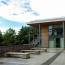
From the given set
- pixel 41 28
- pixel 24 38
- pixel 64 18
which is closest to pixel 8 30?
pixel 24 38

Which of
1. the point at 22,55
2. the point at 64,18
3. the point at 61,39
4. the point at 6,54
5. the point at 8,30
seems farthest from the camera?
the point at 8,30

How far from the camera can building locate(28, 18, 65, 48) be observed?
37.7m

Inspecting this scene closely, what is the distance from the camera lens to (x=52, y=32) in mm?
39062

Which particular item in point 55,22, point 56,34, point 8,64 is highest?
point 55,22

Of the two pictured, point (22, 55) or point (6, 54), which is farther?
point (6, 54)

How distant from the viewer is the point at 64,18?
117 feet

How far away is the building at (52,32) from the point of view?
37719mm

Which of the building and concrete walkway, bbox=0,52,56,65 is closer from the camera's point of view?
concrete walkway, bbox=0,52,56,65

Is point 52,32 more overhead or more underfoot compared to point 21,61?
more overhead

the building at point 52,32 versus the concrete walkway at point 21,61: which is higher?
the building at point 52,32

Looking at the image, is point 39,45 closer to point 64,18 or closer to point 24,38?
point 24,38

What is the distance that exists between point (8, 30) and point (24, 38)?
3.94m

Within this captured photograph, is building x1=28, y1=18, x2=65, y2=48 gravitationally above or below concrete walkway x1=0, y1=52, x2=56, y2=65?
above

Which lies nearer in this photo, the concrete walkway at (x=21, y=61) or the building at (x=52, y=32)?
the concrete walkway at (x=21, y=61)
